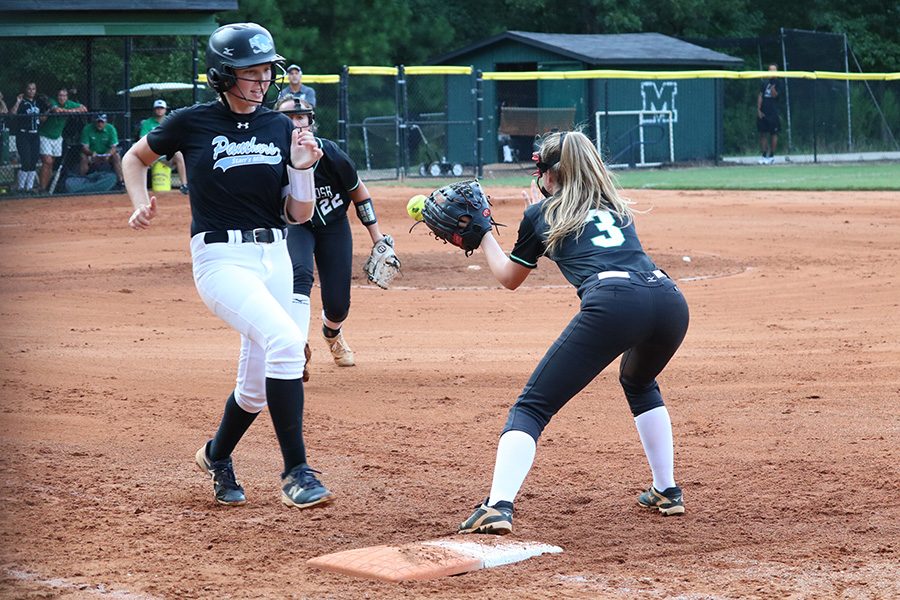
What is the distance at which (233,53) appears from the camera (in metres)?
5.14

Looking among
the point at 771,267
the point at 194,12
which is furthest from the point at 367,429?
the point at 194,12

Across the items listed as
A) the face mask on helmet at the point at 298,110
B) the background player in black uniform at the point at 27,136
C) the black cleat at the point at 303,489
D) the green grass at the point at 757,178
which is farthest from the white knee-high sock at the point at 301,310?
the green grass at the point at 757,178

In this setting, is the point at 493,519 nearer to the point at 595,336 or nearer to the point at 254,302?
the point at 595,336

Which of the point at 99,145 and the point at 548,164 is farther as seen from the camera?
the point at 99,145

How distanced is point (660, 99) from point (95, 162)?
14259mm

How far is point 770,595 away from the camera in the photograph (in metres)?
4.20

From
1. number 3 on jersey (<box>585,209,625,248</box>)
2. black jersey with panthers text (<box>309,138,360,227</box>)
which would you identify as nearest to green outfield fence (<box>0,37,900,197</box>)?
black jersey with panthers text (<box>309,138,360,227</box>)

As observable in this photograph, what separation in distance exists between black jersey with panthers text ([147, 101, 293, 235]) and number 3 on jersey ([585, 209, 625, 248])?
1.35 m

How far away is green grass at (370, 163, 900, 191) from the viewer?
22859 mm

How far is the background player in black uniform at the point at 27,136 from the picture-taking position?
21.4 meters

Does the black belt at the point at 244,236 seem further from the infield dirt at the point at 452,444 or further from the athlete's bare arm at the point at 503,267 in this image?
the infield dirt at the point at 452,444

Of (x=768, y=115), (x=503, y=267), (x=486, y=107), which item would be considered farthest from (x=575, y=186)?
(x=768, y=115)

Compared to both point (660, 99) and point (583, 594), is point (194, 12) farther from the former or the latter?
point (583, 594)

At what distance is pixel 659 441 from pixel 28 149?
18.7m
